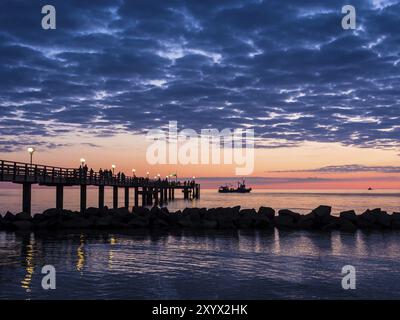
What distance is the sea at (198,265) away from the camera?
1609 centimetres

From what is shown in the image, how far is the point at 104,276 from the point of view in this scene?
18.1m

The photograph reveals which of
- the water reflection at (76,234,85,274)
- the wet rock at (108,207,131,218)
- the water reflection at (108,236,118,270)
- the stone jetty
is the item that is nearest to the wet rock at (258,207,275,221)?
the stone jetty

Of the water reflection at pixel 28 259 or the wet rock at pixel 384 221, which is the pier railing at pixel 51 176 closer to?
the water reflection at pixel 28 259

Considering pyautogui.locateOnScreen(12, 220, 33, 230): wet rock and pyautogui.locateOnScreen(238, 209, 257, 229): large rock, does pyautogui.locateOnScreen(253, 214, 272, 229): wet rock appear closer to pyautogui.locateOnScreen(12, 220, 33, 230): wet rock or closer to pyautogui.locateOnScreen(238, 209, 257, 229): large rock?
pyautogui.locateOnScreen(238, 209, 257, 229): large rock

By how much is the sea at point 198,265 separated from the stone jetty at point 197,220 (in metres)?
2.82

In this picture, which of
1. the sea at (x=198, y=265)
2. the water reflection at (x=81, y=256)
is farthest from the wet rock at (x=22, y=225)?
the water reflection at (x=81, y=256)

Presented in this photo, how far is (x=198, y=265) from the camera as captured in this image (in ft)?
68.7

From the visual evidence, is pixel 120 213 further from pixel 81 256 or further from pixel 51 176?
pixel 81 256

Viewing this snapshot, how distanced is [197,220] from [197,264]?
54.2 feet

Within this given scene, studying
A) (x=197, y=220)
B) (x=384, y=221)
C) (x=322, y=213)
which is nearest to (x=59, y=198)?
(x=197, y=220)

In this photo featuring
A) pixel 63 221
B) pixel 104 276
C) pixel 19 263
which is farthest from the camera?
pixel 63 221
